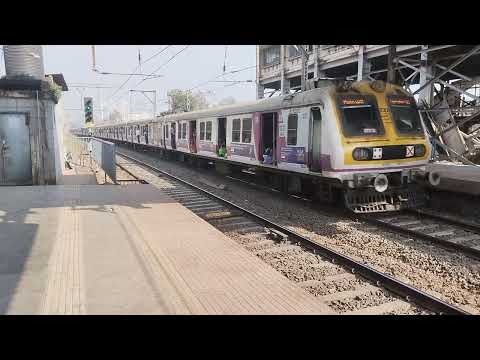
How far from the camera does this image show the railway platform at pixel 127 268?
437 cm

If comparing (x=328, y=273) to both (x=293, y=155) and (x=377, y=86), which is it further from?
(x=377, y=86)

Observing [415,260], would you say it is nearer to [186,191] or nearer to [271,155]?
[271,155]

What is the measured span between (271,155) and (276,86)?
98.0ft

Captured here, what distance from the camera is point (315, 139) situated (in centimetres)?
949

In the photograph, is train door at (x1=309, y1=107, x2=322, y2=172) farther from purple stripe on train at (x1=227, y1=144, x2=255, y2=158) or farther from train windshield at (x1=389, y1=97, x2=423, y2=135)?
purple stripe on train at (x1=227, y1=144, x2=255, y2=158)

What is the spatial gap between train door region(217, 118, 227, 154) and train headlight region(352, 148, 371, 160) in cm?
681

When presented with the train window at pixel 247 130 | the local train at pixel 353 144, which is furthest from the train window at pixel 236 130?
the local train at pixel 353 144

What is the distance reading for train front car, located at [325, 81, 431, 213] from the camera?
8.86 meters

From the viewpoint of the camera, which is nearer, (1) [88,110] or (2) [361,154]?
(2) [361,154]

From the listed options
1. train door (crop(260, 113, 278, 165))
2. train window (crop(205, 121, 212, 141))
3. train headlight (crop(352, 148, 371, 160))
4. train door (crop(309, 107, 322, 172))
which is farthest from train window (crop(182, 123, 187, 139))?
train headlight (crop(352, 148, 371, 160))

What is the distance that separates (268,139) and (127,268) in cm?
755

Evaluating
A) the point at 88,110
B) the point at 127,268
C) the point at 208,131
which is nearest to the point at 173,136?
the point at 88,110

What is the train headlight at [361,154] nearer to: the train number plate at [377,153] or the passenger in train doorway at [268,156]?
the train number plate at [377,153]
